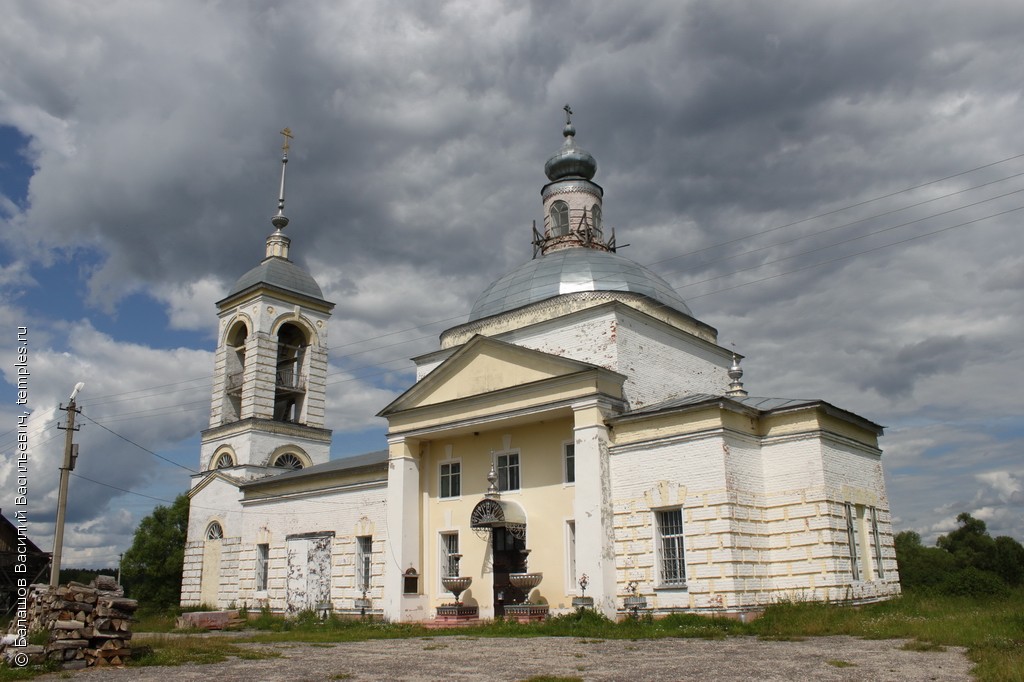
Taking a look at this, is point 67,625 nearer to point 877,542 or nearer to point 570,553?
point 570,553

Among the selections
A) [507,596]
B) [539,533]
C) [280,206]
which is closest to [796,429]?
[539,533]

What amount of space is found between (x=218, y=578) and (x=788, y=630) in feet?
69.3

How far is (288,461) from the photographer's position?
104 feet

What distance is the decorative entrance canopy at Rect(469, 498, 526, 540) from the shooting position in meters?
19.8

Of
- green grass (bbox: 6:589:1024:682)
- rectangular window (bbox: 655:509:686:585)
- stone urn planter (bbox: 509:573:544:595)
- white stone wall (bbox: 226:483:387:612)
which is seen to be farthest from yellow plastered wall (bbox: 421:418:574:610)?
rectangular window (bbox: 655:509:686:585)

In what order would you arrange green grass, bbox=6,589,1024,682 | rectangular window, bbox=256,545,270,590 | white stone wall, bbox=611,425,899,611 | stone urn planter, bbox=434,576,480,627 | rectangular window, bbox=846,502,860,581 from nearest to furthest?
1. green grass, bbox=6,589,1024,682
2. white stone wall, bbox=611,425,899,611
3. rectangular window, bbox=846,502,860,581
4. stone urn planter, bbox=434,576,480,627
5. rectangular window, bbox=256,545,270,590

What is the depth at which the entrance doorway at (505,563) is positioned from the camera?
20.4m

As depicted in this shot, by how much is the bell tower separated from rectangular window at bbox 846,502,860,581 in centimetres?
2053

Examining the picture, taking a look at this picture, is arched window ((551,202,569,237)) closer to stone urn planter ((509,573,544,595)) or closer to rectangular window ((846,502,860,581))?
stone urn planter ((509,573,544,595))

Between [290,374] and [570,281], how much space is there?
1519cm

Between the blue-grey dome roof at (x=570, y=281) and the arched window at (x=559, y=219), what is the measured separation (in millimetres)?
2571

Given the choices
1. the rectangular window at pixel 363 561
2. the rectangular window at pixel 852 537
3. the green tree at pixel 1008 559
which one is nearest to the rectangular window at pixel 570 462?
the rectangular window at pixel 852 537

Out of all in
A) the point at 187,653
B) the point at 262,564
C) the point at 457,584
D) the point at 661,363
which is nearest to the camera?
the point at 187,653

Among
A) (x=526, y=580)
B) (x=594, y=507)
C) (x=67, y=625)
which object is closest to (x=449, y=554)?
(x=526, y=580)
